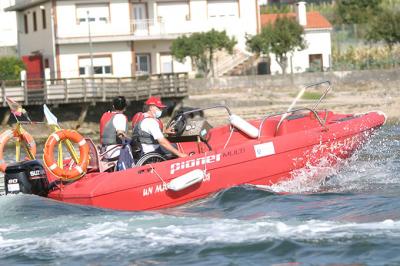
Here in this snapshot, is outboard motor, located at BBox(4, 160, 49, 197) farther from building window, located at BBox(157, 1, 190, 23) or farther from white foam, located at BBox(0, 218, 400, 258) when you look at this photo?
building window, located at BBox(157, 1, 190, 23)

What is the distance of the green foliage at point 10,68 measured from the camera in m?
42.0

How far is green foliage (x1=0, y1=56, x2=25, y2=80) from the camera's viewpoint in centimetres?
4200

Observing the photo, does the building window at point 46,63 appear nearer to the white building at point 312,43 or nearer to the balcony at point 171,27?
the balcony at point 171,27

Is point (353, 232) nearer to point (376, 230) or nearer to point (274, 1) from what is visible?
point (376, 230)

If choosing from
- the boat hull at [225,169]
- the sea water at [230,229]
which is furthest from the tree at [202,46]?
the sea water at [230,229]

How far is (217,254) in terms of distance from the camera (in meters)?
9.76

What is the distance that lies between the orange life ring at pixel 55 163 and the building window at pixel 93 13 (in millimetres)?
32272

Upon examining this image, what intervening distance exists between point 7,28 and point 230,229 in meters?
49.9

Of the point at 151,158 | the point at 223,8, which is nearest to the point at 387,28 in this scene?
the point at 223,8

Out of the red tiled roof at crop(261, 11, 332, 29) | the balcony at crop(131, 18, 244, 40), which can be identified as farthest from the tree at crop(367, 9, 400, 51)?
the balcony at crop(131, 18, 244, 40)

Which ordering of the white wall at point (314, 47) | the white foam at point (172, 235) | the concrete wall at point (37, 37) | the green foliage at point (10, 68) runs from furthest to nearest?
the white wall at point (314, 47), the concrete wall at point (37, 37), the green foliage at point (10, 68), the white foam at point (172, 235)

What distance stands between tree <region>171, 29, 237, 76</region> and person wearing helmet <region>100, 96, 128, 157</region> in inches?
1130

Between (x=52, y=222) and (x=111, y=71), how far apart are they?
33587 millimetres

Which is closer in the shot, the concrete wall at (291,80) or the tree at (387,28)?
the concrete wall at (291,80)
